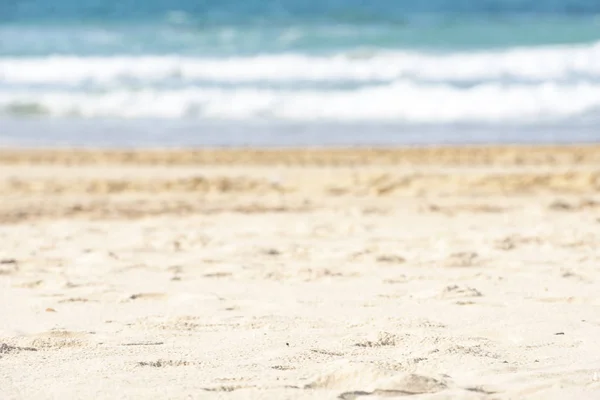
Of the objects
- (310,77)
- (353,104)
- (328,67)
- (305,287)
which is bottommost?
(305,287)

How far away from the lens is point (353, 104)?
14664mm

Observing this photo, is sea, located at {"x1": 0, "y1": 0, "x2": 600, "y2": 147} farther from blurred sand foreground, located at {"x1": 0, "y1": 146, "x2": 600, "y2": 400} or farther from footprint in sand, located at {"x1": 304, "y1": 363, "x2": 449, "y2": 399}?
footprint in sand, located at {"x1": 304, "y1": 363, "x2": 449, "y2": 399}

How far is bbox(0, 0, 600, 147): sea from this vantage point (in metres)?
12.9

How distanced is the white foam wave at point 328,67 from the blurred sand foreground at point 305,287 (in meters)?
8.47

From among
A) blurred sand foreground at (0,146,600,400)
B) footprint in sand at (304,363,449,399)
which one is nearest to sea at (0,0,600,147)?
blurred sand foreground at (0,146,600,400)

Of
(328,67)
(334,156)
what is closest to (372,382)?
(334,156)

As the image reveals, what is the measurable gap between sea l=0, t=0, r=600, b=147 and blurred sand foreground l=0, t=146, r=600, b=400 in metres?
3.66

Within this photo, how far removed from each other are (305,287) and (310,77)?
13.5m

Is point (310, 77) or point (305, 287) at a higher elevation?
point (310, 77)

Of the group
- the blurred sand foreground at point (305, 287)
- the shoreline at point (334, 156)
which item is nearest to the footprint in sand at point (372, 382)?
the blurred sand foreground at point (305, 287)

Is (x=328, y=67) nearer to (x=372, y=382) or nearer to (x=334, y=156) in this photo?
(x=334, y=156)

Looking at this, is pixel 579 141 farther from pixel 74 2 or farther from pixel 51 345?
pixel 74 2

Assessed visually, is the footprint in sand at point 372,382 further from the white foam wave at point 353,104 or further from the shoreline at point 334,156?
the white foam wave at point 353,104

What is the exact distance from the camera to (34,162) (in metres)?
10.3
